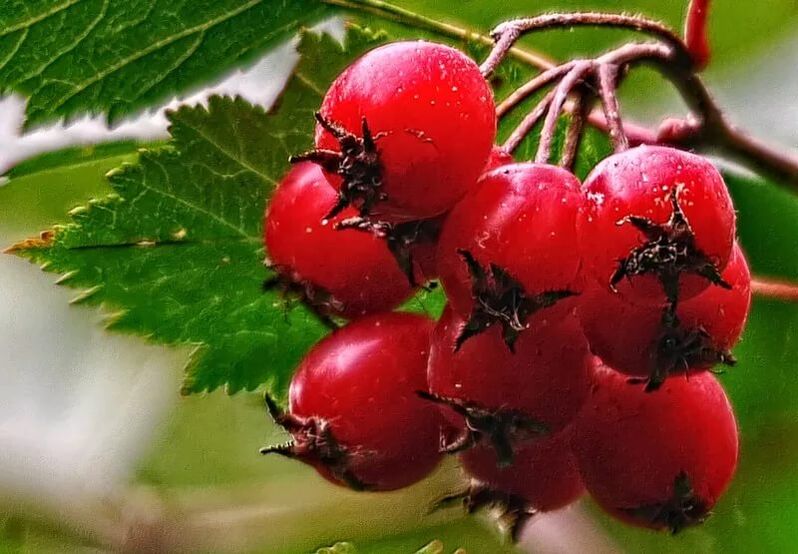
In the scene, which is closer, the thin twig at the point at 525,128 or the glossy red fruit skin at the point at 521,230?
the glossy red fruit skin at the point at 521,230

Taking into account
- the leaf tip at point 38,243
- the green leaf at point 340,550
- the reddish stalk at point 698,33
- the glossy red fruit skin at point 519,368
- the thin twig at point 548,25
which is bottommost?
the green leaf at point 340,550

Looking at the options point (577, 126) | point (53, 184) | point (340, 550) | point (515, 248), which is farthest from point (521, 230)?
point (53, 184)

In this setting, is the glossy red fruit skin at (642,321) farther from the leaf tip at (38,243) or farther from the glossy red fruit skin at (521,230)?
the leaf tip at (38,243)

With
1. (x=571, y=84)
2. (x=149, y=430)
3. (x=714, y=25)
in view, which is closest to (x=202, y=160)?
(x=571, y=84)

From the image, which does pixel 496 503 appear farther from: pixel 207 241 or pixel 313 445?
pixel 207 241

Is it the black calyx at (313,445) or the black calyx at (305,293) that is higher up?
the black calyx at (305,293)

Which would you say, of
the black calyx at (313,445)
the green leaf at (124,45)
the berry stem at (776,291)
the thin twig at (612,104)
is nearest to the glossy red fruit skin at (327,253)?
the black calyx at (313,445)
